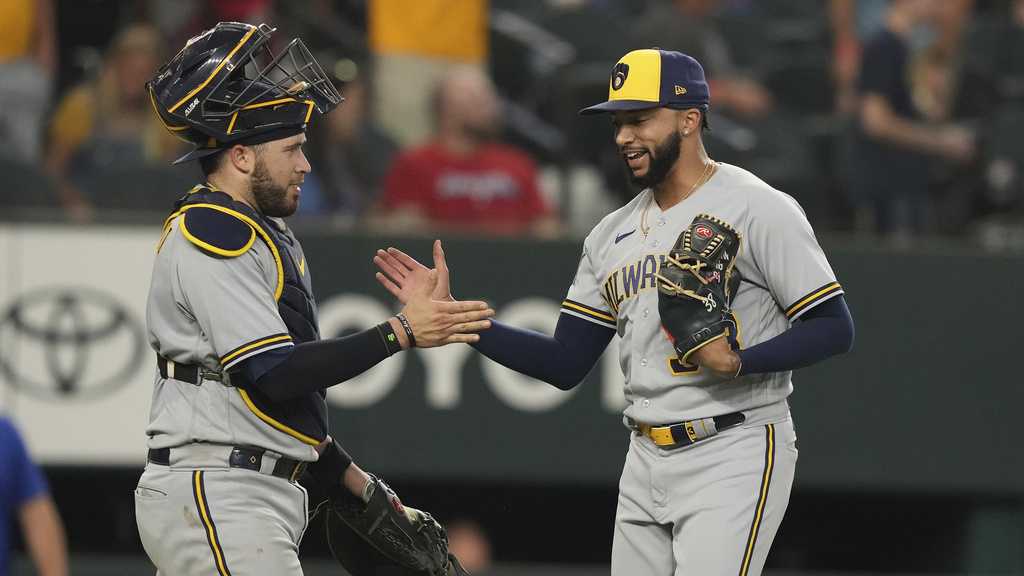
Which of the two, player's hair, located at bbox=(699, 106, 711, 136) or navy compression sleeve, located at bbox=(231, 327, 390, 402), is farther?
player's hair, located at bbox=(699, 106, 711, 136)

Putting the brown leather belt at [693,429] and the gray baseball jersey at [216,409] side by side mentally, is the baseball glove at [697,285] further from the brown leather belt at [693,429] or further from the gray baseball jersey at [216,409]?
the gray baseball jersey at [216,409]

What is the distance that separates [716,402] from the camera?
4.15 metres

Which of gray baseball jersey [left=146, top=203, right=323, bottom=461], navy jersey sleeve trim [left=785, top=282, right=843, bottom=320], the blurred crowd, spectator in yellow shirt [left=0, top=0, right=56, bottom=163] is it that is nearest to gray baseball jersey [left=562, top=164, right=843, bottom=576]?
navy jersey sleeve trim [left=785, top=282, right=843, bottom=320]

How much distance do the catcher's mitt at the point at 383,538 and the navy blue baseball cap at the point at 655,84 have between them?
1.26m

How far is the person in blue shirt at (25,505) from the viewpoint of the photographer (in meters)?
5.20

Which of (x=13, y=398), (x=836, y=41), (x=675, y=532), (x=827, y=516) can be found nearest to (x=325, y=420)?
(x=675, y=532)

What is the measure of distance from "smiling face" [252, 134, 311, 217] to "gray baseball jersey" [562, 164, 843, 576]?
96 centimetres

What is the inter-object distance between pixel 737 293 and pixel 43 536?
102 inches

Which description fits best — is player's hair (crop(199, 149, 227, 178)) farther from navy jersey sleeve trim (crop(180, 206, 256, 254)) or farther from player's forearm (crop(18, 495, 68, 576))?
player's forearm (crop(18, 495, 68, 576))

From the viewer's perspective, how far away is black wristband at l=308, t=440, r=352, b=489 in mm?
Result: 4254

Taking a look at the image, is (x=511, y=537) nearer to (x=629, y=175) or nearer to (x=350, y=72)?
(x=350, y=72)

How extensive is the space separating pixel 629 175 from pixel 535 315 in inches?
132

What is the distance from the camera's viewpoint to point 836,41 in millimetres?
9312

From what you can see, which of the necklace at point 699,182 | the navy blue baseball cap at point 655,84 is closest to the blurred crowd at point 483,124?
the necklace at point 699,182
